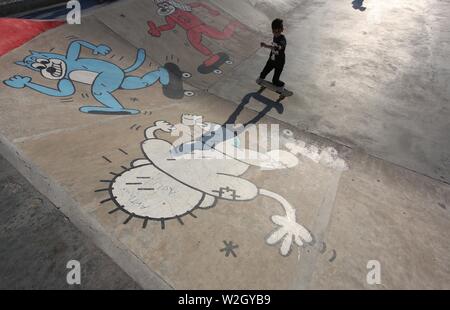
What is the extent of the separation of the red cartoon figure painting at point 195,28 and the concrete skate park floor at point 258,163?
31 cm

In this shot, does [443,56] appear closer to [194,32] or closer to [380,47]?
[380,47]

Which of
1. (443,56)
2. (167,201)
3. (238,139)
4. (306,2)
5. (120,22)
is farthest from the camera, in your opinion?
(306,2)

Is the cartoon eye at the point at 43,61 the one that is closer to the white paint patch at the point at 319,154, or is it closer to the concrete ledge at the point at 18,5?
the concrete ledge at the point at 18,5

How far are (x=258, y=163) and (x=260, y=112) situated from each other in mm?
2958

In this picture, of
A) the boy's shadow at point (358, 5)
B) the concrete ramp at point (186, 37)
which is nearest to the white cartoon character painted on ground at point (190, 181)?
the concrete ramp at point (186, 37)

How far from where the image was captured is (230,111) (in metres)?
9.09

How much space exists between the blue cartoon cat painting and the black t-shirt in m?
3.13

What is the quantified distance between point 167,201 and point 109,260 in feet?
4.29

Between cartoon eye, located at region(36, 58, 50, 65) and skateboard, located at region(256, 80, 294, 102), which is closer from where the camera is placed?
cartoon eye, located at region(36, 58, 50, 65)

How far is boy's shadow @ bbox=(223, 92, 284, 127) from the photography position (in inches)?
343

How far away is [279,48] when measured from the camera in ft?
29.3

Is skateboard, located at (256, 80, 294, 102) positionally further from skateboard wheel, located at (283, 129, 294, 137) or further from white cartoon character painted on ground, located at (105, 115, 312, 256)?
white cartoon character painted on ground, located at (105, 115, 312, 256)

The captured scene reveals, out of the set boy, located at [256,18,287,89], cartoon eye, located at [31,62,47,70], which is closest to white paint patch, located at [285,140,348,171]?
boy, located at [256,18,287,89]

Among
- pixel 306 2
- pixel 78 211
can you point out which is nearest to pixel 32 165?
pixel 78 211
